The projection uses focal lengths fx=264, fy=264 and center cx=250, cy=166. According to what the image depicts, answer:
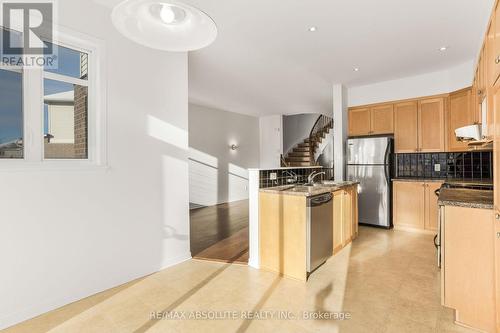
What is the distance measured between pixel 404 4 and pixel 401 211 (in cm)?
339

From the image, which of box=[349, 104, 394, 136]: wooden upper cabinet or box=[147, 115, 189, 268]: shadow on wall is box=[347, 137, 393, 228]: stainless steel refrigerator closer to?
box=[349, 104, 394, 136]: wooden upper cabinet

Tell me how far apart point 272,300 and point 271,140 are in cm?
696

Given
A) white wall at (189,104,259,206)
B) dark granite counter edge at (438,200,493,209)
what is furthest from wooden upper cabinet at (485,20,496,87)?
white wall at (189,104,259,206)

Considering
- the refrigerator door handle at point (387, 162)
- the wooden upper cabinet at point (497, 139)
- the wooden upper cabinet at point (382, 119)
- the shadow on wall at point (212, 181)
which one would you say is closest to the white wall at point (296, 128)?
the shadow on wall at point (212, 181)

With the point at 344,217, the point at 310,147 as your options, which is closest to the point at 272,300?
the point at 344,217

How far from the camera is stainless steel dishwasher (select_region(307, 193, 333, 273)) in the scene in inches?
109

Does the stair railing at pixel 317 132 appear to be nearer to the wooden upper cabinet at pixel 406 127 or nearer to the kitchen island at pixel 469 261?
the wooden upper cabinet at pixel 406 127

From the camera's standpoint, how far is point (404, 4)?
254 centimetres

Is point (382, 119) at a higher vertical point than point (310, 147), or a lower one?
higher

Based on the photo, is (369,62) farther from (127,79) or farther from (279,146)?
(279,146)

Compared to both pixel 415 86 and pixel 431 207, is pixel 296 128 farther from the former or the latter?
pixel 431 207

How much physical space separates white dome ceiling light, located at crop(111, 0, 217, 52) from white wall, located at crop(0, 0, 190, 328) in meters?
1.24

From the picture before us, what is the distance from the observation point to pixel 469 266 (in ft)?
6.41

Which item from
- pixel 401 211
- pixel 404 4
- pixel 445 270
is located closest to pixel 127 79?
pixel 404 4
